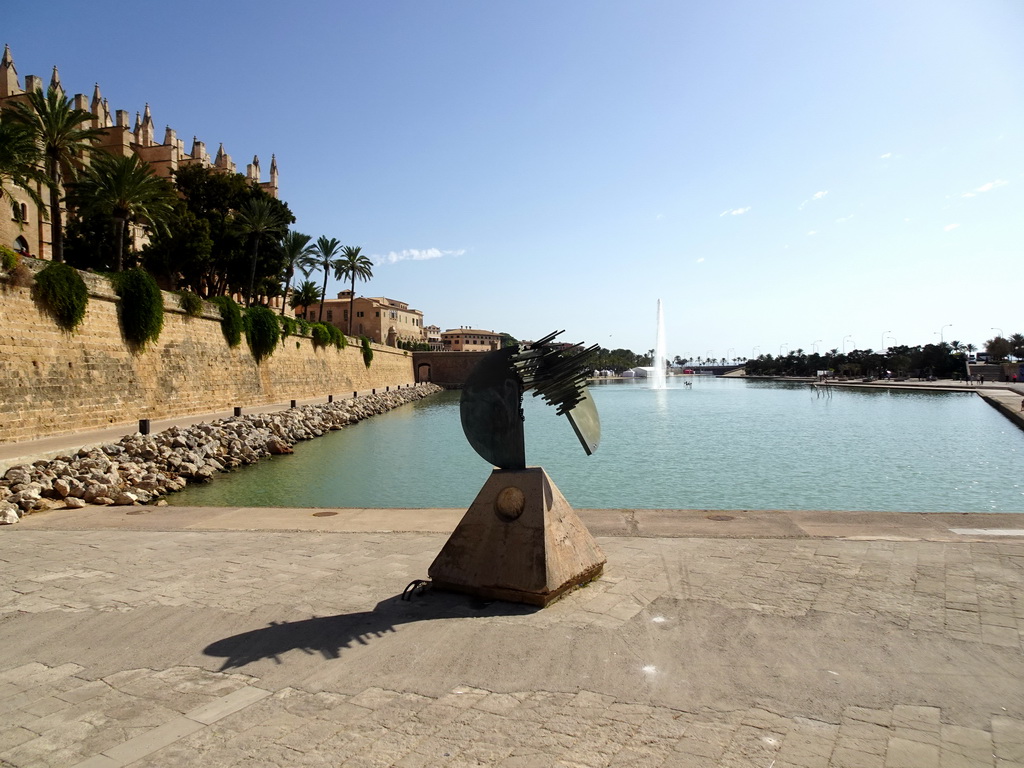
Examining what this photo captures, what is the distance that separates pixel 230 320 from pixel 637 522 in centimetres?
2397

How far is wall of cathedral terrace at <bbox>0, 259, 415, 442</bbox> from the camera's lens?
1518 cm

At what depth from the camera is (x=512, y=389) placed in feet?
17.3

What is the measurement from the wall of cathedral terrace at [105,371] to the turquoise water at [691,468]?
4948mm

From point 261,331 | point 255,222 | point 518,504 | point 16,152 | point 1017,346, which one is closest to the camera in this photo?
point 518,504

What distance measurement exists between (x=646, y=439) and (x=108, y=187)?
73.3ft

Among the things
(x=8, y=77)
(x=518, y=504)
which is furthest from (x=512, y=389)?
(x=8, y=77)

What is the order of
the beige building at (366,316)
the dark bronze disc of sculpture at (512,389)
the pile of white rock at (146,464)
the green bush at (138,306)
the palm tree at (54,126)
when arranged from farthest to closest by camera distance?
the beige building at (366,316) < the palm tree at (54,126) < the green bush at (138,306) < the pile of white rock at (146,464) < the dark bronze disc of sculpture at (512,389)

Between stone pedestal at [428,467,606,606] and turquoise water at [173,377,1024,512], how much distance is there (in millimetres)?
4773

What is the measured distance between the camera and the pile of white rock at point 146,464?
10141 mm

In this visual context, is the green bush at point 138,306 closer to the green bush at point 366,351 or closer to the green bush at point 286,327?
the green bush at point 286,327

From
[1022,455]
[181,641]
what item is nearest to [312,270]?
[1022,455]

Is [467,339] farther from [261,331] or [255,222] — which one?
[261,331]

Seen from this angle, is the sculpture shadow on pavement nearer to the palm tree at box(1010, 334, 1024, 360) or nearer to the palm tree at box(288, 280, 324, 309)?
the palm tree at box(288, 280, 324, 309)

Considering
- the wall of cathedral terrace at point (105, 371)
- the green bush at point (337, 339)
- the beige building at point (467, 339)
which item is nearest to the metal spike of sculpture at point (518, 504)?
the wall of cathedral terrace at point (105, 371)
